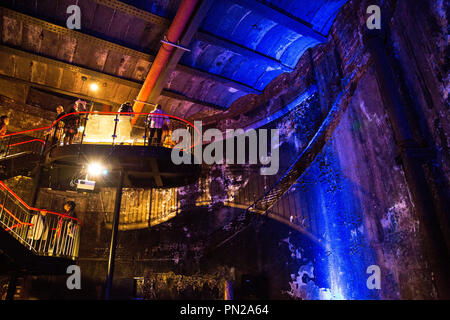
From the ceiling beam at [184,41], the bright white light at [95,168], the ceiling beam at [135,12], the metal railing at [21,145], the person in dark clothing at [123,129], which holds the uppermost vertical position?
the ceiling beam at [135,12]

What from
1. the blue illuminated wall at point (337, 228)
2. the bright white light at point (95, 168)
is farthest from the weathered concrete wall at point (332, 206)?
the bright white light at point (95, 168)

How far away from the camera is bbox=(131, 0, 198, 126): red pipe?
7141 millimetres

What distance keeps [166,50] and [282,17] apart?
3.43 m

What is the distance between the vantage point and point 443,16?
164 inches

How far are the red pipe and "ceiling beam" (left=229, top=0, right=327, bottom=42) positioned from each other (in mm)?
1271

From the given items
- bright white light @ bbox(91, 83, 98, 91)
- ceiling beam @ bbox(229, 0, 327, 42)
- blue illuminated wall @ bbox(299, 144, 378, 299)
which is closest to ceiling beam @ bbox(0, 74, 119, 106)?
bright white light @ bbox(91, 83, 98, 91)

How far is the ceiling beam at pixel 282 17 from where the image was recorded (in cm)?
742

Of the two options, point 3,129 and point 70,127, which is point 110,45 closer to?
point 70,127

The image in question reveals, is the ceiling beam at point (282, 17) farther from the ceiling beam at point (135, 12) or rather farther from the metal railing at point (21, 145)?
the metal railing at point (21, 145)

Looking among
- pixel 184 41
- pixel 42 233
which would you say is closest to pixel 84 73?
pixel 184 41

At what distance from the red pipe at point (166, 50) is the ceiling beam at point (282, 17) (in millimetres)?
1271

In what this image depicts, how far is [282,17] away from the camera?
7777 mm

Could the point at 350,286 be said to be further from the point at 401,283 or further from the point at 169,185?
the point at 169,185
